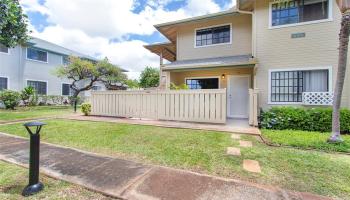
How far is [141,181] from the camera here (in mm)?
2973

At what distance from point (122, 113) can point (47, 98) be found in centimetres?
1420

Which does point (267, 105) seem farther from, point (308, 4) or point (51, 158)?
point (51, 158)

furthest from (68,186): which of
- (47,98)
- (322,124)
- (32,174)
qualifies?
(47,98)

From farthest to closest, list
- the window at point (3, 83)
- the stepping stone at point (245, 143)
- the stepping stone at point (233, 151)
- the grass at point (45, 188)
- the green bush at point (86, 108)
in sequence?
the window at point (3, 83) → the green bush at point (86, 108) → the stepping stone at point (245, 143) → the stepping stone at point (233, 151) → the grass at point (45, 188)

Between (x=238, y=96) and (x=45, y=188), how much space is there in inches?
369

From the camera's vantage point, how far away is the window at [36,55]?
59.7 ft

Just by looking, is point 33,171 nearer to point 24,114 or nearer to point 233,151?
point 233,151

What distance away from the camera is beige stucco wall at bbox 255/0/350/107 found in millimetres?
7734

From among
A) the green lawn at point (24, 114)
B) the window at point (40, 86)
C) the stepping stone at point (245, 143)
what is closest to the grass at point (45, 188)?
the stepping stone at point (245, 143)

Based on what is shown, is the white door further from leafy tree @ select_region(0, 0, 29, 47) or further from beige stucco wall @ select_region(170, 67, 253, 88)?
leafy tree @ select_region(0, 0, 29, 47)

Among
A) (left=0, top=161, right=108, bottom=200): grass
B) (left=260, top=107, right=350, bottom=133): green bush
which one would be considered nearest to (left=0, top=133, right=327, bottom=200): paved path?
(left=0, top=161, right=108, bottom=200): grass

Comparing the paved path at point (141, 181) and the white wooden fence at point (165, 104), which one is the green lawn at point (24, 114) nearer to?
the white wooden fence at point (165, 104)

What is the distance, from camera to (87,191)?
270 centimetres

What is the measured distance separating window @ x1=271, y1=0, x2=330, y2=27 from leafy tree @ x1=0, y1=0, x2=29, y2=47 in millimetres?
11536
